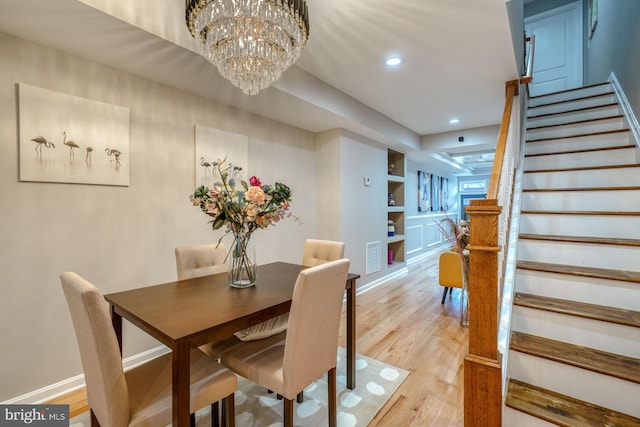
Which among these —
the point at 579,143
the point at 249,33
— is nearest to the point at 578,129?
the point at 579,143

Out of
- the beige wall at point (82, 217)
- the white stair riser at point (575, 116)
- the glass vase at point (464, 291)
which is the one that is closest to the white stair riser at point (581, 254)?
the glass vase at point (464, 291)

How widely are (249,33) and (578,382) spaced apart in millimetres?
2452

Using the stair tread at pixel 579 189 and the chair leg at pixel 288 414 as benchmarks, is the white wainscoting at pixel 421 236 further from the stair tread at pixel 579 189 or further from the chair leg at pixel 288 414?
the chair leg at pixel 288 414

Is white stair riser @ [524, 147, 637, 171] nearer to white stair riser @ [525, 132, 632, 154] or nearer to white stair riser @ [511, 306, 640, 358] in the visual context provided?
white stair riser @ [525, 132, 632, 154]

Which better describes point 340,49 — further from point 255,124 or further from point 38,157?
point 38,157

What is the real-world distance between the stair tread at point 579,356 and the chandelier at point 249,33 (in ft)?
6.95

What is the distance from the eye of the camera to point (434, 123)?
169 inches

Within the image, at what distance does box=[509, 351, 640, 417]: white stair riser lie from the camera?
1340 millimetres

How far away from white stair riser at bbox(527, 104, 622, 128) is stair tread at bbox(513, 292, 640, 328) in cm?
263

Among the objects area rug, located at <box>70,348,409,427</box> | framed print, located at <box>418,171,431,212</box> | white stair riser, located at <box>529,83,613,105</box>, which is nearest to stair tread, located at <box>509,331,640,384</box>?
area rug, located at <box>70,348,409,427</box>

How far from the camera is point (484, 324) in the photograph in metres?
1.37

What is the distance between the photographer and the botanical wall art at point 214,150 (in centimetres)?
258

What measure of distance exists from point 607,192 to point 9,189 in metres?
4.21

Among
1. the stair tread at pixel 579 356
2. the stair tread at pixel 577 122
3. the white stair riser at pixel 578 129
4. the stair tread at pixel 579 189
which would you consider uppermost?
the stair tread at pixel 577 122
